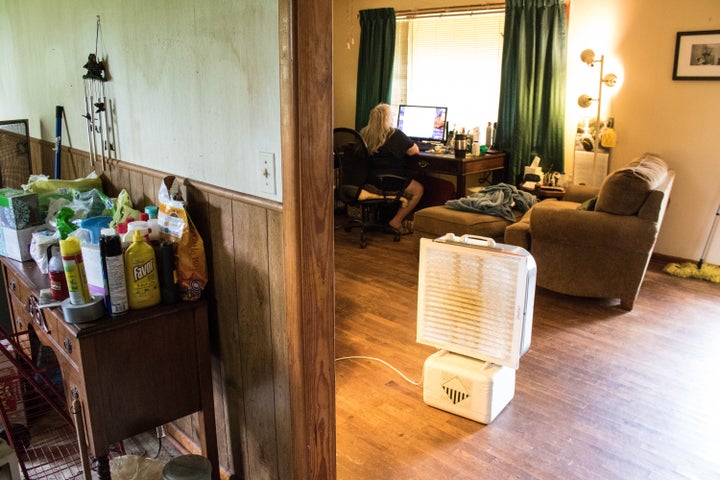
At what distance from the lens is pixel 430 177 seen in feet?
18.1

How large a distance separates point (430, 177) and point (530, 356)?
113 inches

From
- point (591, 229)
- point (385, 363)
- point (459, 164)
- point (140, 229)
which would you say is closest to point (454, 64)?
point (459, 164)

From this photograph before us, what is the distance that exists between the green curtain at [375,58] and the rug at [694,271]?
3072 millimetres

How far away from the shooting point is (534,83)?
4.89m

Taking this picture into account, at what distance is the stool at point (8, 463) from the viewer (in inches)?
61.1

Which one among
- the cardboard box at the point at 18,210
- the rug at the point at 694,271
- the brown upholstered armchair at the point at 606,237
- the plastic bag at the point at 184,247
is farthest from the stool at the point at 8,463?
the rug at the point at 694,271

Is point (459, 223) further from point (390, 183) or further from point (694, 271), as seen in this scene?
point (694, 271)

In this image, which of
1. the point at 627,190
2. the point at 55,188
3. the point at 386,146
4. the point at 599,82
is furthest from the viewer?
the point at 386,146

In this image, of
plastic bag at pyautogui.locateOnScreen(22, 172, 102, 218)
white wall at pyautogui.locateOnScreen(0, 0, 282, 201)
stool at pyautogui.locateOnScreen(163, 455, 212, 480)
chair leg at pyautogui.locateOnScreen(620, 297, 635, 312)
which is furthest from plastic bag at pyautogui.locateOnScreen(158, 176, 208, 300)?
chair leg at pyautogui.locateOnScreen(620, 297, 635, 312)

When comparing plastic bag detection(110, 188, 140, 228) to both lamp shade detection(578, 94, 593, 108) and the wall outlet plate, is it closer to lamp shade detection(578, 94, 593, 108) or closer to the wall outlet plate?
the wall outlet plate

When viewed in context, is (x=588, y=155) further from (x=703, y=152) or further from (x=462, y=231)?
(x=462, y=231)

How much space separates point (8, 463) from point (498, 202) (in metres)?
3.47

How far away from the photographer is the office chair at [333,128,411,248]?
484 centimetres

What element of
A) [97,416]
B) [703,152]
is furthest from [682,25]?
[97,416]
